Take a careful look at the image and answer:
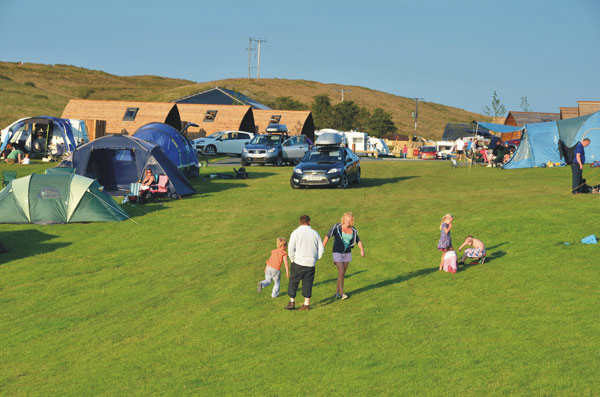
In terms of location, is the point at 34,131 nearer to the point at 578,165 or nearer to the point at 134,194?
the point at 134,194

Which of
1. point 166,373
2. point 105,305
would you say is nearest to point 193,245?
point 105,305

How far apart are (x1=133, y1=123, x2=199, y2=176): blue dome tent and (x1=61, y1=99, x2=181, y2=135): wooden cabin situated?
17895 mm

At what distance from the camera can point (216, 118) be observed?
53062 mm

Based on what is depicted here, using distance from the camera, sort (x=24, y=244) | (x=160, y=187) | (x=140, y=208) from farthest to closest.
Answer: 1. (x=160, y=187)
2. (x=140, y=208)
3. (x=24, y=244)

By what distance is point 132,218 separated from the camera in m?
19.9

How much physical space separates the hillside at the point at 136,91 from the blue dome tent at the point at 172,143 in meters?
60.8

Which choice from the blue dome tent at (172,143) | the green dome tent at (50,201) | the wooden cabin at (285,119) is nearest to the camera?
the green dome tent at (50,201)

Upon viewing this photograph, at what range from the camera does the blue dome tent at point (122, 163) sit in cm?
2372

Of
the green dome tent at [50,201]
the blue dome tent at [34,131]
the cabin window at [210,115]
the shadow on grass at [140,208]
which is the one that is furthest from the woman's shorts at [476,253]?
the cabin window at [210,115]

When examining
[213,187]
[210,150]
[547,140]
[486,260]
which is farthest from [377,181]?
[210,150]

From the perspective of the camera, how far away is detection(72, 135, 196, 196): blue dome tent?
2372 cm

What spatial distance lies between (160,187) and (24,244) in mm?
7402

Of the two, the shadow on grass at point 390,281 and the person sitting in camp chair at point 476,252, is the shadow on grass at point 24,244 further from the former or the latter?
the person sitting in camp chair at point 476,252

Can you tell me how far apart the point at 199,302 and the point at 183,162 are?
18.2 meters
